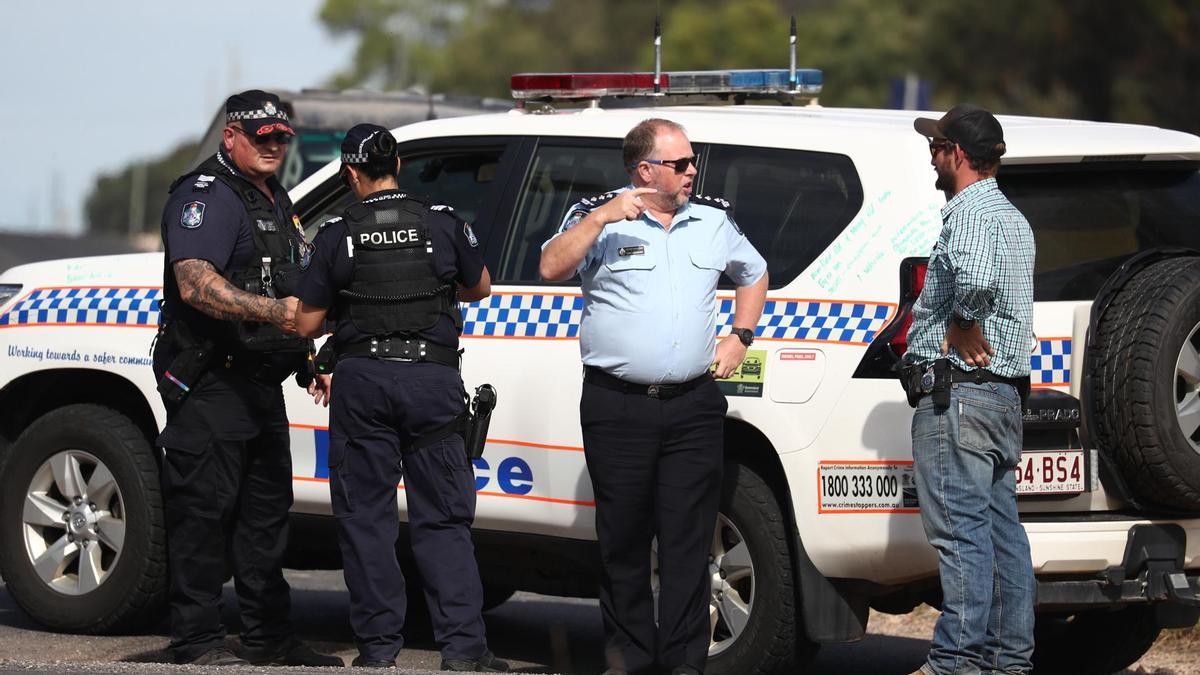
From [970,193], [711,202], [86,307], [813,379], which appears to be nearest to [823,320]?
[813,379]

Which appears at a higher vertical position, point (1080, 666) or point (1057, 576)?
point (1057, 576)

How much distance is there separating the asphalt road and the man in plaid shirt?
1586 millimetres

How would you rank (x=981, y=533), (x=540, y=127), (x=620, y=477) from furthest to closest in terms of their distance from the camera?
(x=540, y=127) < (x=620, y=477) < (x=981, y=533)

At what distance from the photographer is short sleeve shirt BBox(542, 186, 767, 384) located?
5.09 meters

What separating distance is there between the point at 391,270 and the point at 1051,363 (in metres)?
1.90

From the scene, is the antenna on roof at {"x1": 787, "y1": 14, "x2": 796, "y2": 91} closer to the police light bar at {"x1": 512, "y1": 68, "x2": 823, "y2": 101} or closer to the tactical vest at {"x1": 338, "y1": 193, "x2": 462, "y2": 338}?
the police light bar at {"x1": 512, "y1": 68, "x2": 823, "y2": 101}

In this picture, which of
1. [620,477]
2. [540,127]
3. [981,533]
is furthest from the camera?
[540,127]

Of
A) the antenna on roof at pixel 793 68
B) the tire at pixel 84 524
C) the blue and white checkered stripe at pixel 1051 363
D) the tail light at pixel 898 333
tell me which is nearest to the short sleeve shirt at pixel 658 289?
the tail light at pixel 898 333

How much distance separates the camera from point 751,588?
539cm

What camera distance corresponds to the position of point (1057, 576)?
16.8 ft

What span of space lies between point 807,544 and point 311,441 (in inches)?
74.4

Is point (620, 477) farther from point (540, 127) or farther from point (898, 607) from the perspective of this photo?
point (540, 127)

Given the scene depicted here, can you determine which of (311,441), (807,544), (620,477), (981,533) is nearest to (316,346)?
(311,441)

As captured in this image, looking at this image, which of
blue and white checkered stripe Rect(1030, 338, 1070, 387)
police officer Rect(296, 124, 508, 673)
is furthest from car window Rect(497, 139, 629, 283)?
blue and white checkered stripe Rect(1030, 338, 1070, 387)
